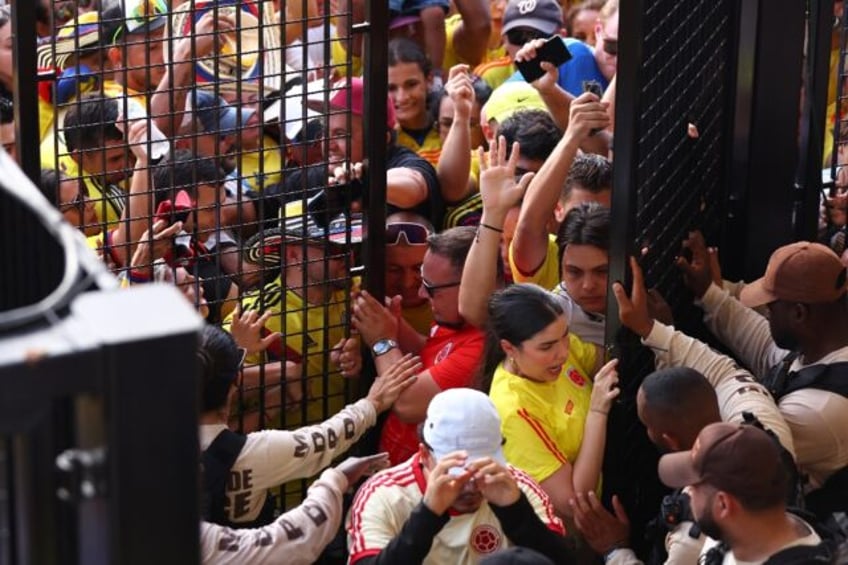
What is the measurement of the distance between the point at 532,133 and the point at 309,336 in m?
1.21

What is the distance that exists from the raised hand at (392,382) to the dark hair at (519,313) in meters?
0.27

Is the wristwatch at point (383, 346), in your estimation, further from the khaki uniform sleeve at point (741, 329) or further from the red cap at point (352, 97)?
the khaki uniform sleeve at point (741, 329)

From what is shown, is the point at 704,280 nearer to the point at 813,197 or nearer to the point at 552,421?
the point at 813,197

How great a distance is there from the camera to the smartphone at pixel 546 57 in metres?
5.57

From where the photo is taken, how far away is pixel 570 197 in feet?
16.7

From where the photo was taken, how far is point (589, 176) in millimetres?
5062

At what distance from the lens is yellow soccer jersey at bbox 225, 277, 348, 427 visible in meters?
4.57

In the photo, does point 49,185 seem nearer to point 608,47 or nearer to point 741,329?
point 741,329

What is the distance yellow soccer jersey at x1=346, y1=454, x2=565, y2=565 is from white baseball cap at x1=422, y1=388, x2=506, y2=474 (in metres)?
0.12

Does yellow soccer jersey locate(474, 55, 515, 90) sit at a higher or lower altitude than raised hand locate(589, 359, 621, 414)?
higher

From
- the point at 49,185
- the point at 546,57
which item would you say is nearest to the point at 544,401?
the point at 49,185

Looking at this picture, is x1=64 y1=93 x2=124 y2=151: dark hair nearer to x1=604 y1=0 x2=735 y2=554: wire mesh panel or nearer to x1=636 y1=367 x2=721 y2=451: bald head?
x1=604 y1=0 x2=735 y2=554: wire mesh panel

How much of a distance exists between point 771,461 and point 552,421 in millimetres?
910

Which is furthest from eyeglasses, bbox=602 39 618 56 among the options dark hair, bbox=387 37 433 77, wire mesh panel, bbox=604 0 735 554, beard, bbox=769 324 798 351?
beard, bbox=769 324 798 351
